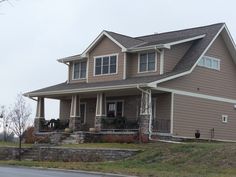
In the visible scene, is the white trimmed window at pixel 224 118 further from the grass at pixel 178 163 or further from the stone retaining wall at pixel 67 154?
the stone retaining wall at pixel 67 154

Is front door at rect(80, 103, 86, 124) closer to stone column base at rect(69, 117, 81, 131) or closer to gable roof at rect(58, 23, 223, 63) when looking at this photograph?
stone column base at rect(69, 117, 81, 131)

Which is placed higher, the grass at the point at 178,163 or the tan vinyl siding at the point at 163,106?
the tan vinyl siding at the point at 163,106

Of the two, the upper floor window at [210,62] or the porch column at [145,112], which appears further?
the upper floor window at [210,62]

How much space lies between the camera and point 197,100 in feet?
116

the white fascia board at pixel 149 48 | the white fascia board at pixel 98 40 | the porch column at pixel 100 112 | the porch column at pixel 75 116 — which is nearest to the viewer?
the white fascia board at pixel 149 48

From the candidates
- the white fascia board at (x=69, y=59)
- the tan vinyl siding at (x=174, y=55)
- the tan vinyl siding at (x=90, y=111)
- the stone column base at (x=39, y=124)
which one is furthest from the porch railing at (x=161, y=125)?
the stone column base at (x=39, y=124)

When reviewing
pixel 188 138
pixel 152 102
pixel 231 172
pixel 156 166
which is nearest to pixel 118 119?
pixel 152 102

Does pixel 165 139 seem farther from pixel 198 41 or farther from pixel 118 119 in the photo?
pixel 198 41

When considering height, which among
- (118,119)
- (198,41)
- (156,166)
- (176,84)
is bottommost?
(156,166)

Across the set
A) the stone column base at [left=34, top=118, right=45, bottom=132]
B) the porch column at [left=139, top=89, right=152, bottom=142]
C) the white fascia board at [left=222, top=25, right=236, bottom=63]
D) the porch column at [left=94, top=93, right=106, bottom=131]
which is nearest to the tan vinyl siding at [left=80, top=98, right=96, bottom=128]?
the stone column base at [left=34, top=118, right=45, bottom=132]

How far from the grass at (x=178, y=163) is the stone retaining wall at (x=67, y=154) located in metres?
1.36

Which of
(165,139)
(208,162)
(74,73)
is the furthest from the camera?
(74,73)

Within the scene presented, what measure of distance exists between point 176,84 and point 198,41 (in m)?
4.74

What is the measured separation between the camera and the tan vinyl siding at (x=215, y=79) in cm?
3469
